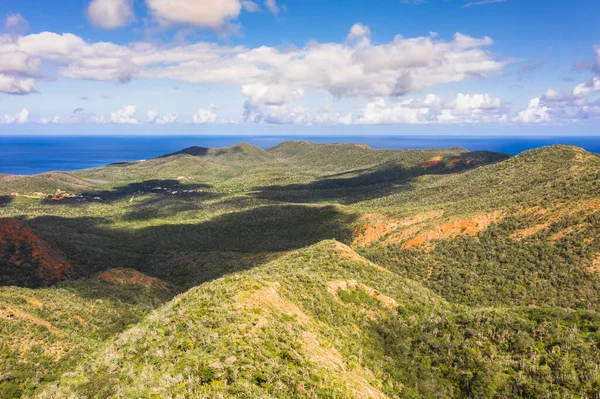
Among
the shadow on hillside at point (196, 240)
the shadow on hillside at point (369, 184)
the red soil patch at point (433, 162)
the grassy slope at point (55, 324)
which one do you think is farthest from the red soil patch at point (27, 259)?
the red soil patch at point (433, 162)

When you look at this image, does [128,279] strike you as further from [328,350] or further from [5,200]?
[5,200]

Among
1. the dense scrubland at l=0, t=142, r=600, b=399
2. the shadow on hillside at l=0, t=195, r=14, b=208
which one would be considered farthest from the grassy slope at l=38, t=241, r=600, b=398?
the shadow on hillside at l=0, t=195, r=14, b=208

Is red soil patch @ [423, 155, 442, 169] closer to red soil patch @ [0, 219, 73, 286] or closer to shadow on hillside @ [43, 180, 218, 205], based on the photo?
shadow on hillside @ [43, 180, 218, 205]

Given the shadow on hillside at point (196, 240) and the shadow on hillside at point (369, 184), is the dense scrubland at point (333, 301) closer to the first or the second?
the shadow on hillside at point (196, 240)

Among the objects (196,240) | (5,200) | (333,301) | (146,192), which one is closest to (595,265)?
(333,301)

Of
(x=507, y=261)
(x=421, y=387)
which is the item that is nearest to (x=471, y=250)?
(x=507, y=261)

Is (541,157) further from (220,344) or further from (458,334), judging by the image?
(220,344)
